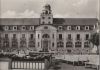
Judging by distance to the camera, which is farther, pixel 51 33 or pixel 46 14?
pixel 51 33

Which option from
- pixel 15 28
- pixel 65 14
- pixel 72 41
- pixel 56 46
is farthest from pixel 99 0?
pixel 15 28

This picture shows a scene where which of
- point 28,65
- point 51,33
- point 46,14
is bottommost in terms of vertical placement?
point 28,65

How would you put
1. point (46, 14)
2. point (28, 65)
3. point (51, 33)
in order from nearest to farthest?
point (28, 65), point (46, 14), point (51, 33)

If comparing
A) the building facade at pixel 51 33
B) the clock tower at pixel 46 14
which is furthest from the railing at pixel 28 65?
the building facade at pixel 51 33

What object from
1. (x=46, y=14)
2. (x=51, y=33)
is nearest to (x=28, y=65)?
(x=46, y=14)

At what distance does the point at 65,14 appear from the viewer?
4.43 m

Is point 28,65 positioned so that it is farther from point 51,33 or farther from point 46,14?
point 51,33

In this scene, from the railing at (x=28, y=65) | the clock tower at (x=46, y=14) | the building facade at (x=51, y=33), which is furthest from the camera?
the building facade at (x=51, y=33)

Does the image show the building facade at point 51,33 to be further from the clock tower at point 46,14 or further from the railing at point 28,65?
the railing at point 28,65

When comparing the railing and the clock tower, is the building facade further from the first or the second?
the railing

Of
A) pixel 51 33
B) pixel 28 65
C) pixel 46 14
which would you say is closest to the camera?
pixel 28 65

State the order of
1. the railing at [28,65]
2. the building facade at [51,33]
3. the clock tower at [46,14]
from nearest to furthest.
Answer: the railing at [28,65] < the clock tower at [46,14] < the building facade at [51,33]

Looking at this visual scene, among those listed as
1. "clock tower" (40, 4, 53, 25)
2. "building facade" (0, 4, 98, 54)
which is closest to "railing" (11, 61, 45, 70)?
"clock tower" (40, 4, 53, 25)

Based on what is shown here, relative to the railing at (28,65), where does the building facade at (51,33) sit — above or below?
above
